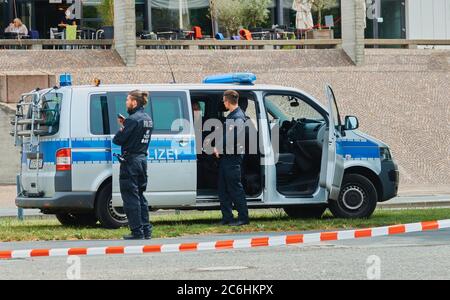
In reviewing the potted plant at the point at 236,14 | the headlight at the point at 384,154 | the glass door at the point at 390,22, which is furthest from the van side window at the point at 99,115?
the glass door at the point at 390,22

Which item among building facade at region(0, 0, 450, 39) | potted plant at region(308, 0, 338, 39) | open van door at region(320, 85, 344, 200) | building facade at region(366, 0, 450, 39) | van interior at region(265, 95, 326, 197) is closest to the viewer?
open van door at region(320, 85, 344, 200)

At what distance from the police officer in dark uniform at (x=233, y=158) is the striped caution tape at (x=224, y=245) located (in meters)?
2.64

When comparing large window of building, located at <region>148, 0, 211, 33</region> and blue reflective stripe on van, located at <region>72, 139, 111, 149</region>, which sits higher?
large window of building, located at <region>148, 0, 211, 33</region>

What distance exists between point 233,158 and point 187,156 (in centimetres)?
70

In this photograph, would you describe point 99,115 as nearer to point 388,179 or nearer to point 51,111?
point 51,111

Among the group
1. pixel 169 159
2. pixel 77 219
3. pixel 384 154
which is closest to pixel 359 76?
pixel 384 154

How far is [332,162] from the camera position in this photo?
55.9ft

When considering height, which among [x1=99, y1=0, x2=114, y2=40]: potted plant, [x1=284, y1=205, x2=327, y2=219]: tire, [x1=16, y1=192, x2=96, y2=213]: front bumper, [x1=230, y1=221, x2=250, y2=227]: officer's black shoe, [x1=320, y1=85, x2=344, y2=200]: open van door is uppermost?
[x1=99, y1=0, x2=114, y2=40]: potted plant

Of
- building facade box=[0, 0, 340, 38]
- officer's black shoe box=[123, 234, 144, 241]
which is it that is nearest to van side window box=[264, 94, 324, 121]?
officer's black shoe box=[123, 234, 144, 241]

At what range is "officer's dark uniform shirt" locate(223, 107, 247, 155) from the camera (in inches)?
632

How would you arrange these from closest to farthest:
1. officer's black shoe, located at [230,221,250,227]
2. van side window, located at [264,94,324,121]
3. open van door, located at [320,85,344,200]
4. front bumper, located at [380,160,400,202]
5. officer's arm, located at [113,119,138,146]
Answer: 1. officer's arm, located at [113,119,138,146]
2. officer's black shoe, located at [230,221,250,227]
3. open van door, located at [320,85,344,200]
4. van side window, located at [264,94,324,121]
5. front bumper, located at [380,160,400,202]

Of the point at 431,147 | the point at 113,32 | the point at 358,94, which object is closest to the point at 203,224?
the point at 431,147

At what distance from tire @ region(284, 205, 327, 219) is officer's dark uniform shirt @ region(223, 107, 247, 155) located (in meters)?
2.11

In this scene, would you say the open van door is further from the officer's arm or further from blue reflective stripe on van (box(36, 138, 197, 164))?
the officer's arm
